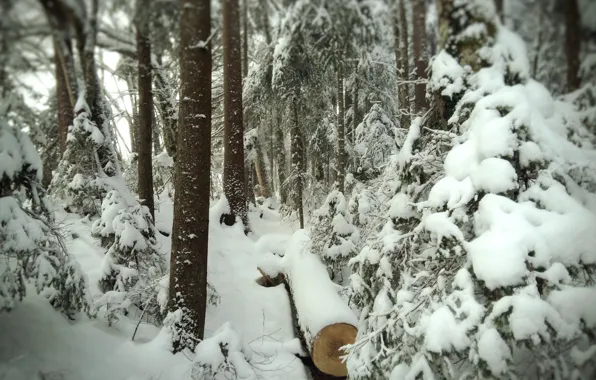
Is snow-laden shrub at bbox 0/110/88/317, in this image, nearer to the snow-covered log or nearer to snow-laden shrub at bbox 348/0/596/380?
the snow-covered log

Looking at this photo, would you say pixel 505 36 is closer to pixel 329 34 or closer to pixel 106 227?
pixel 329 34

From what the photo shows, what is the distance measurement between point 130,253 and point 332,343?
3.78 meters

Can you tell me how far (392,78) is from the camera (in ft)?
46.4

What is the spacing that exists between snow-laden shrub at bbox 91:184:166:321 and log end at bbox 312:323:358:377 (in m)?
2.49

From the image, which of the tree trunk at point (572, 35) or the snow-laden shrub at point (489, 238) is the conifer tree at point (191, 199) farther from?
the tree trunk at point (572, 35)

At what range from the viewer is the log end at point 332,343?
17.7 feet

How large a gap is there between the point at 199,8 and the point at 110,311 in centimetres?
424

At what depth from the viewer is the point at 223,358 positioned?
4.42 metres

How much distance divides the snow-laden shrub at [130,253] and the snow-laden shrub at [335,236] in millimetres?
3552

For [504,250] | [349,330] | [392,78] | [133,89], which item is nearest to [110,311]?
[349,330]

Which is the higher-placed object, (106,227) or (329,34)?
(329,34)

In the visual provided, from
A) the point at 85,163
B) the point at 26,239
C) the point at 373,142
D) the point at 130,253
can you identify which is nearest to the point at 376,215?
the point at 26,239

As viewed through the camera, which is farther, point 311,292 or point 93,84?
point 311,292

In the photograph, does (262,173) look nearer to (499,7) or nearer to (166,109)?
(166,109)
